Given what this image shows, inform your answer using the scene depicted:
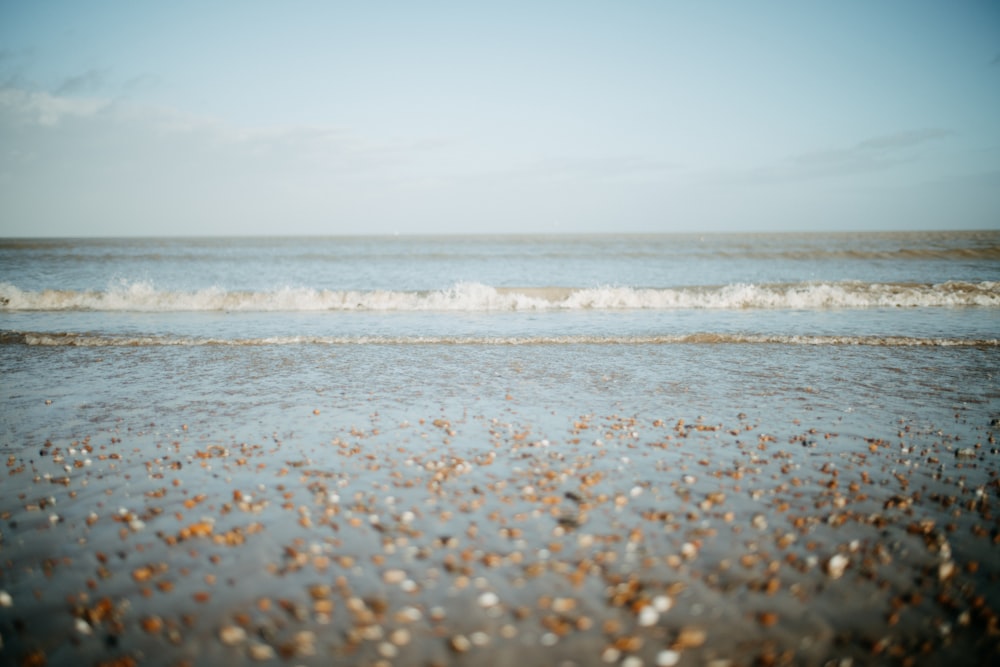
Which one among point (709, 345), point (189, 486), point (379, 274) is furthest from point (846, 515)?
point (379, 274)

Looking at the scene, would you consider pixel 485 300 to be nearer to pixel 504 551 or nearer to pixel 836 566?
pixel 504 551

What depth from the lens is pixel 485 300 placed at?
89.2 ft

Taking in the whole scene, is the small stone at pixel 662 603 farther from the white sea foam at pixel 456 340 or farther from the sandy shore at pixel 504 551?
the white sea foam at pixel 456 340

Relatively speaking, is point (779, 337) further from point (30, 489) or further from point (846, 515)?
point (30, 489)

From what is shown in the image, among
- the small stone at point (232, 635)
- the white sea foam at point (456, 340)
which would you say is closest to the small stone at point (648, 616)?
the small stone at point (232, 635)

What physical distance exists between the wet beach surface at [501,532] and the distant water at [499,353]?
0.86 ft

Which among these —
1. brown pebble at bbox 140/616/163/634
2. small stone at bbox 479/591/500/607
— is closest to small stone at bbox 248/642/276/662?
brown pebble at bbox 140/616/163/634

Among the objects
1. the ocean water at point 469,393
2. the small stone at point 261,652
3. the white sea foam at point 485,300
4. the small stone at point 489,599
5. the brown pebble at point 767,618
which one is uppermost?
the white sea foam at point 485,300

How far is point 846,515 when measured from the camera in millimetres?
6348

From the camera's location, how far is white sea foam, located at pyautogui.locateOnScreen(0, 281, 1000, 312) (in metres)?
26.0

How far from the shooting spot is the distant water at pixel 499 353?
11023mm

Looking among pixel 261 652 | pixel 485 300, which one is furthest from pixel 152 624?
pixel 485 300

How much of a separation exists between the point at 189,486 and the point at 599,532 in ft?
18.2

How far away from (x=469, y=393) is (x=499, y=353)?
460 cm
